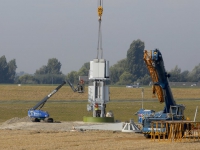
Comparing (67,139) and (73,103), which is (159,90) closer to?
(67,139)

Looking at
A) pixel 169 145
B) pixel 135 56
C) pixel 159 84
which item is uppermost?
pixel 135 56

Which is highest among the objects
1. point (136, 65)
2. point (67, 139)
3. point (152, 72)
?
point (136, 65)

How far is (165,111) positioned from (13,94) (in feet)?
227

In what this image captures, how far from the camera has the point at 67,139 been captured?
35500mm

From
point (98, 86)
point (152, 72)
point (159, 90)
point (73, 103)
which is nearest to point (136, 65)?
point (73, 103)

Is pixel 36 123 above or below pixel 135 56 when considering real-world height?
below

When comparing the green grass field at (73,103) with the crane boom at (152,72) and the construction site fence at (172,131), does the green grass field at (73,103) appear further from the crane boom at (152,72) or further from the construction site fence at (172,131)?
the construction site fence at (172,131)

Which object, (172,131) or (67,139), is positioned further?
(67,139)

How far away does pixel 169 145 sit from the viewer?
105 ft

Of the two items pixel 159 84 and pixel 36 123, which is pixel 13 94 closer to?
pixel 36 123

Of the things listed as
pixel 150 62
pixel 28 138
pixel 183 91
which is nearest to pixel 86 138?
pixel 28 138

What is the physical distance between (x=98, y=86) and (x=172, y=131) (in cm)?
1506

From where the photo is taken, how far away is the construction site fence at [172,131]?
35.3 meters

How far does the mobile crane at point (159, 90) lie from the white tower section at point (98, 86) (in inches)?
428
